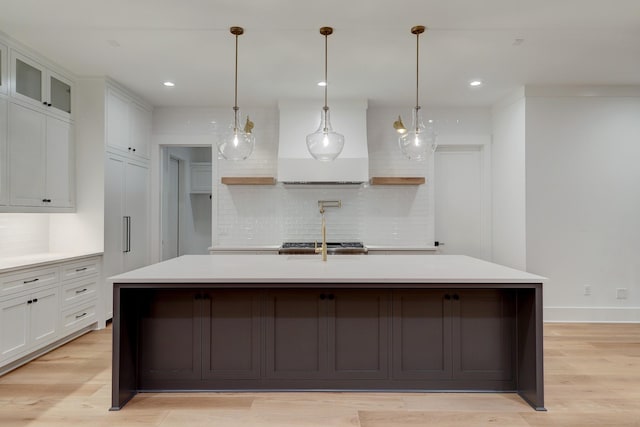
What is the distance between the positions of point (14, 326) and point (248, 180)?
287 centimetres

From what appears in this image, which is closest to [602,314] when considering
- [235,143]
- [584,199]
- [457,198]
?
[584,199]

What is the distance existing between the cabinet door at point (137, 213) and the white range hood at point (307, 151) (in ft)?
6.06

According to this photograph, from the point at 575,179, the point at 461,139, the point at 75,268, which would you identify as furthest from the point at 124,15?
the point at 575,179

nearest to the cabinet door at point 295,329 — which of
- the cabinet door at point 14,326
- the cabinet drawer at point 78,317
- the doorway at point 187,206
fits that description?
the cabinet door at point 14,326

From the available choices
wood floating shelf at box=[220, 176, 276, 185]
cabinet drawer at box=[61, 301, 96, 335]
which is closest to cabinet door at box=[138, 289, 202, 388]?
cabinet drawer at box=[61, 301, 96, 335]

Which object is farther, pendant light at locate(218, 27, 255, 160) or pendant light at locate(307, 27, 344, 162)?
pendant light at locate(218, 27, 255, 160)

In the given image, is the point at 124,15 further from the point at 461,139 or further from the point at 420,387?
the point at 461,139

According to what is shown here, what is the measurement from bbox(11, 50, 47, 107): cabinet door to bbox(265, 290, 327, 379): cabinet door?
9.57 ft

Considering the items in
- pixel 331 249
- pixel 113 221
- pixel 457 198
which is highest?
pixel 457 198

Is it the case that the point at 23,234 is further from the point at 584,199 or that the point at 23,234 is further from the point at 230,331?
the point at 584,199

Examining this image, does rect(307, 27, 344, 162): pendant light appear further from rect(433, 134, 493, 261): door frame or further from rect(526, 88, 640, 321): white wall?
rect(433, 134, 493, 261): door frame

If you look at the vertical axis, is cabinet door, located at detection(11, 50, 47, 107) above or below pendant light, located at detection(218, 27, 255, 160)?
above

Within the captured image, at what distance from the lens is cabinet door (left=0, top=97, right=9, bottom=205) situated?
3.25 m

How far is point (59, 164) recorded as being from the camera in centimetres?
401
